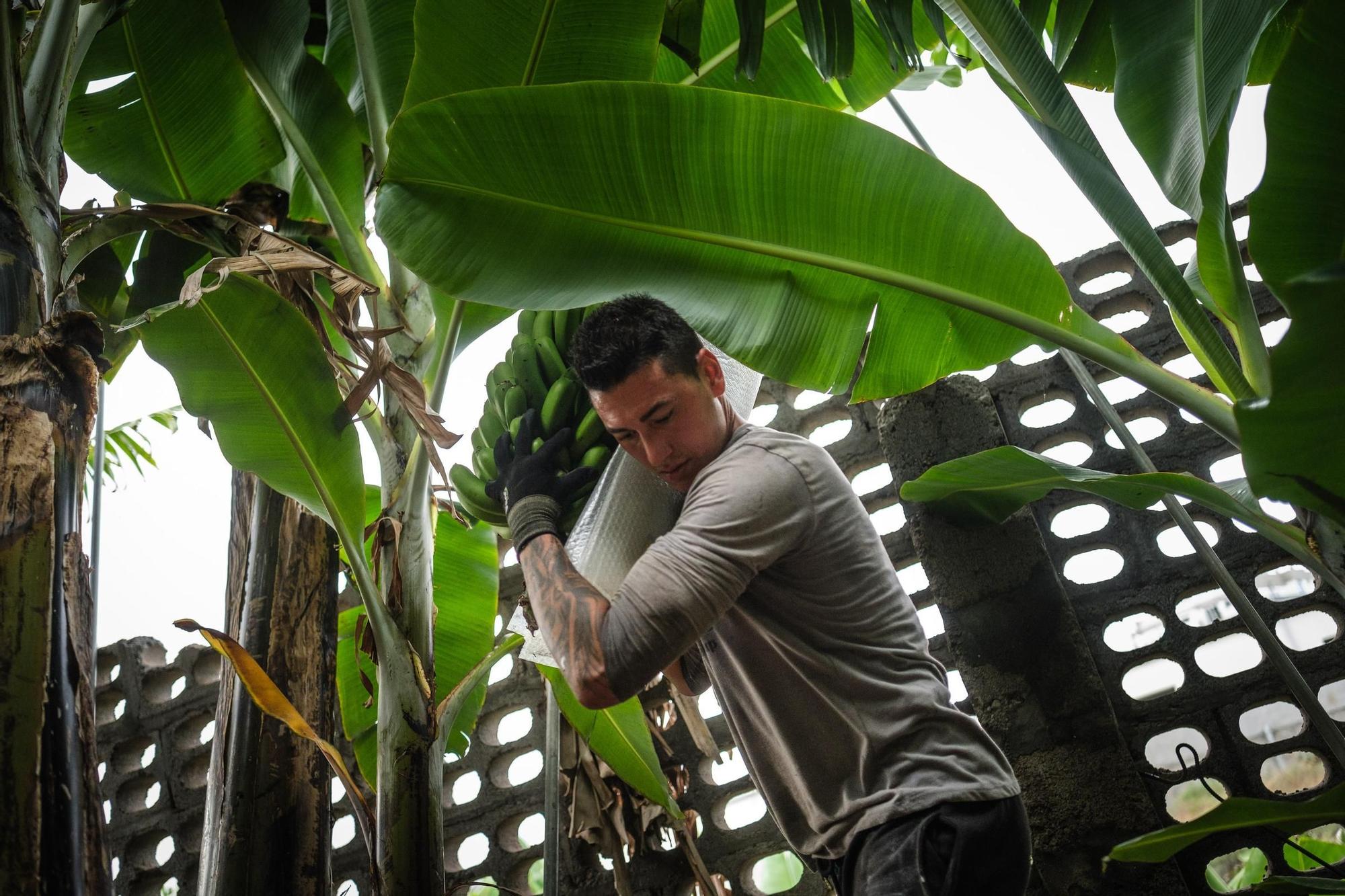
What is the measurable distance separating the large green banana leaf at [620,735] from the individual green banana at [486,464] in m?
0.42

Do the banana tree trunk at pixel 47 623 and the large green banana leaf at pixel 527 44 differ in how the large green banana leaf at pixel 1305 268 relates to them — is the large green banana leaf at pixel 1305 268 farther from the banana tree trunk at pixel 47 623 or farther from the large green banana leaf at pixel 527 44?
the banana tree trunk at pixel 47 623

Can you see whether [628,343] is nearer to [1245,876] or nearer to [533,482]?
[533,482]

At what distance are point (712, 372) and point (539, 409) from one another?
1.02 feet

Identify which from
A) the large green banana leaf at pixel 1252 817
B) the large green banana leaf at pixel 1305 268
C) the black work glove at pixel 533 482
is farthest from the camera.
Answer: the black work glove at pixel 533 482

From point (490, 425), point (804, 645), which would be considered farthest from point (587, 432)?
point (804, 645)

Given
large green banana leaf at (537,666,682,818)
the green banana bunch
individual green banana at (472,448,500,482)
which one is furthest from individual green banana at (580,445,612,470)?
large green banana leaf at (537,666,682,818)

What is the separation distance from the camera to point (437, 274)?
1.49 meters

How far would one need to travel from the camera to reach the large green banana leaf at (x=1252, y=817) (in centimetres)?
111

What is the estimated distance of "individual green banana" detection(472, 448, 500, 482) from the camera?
1.75 meters

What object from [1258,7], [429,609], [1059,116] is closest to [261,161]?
[429,609]

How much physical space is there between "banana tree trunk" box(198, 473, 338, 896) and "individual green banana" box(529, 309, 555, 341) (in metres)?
0.60

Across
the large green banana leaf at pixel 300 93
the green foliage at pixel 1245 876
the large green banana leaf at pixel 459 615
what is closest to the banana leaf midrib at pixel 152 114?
the large green banana leaf at pixel 300 93

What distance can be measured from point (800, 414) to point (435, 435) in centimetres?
114

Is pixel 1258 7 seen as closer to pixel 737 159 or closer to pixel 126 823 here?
pixel 737 159
